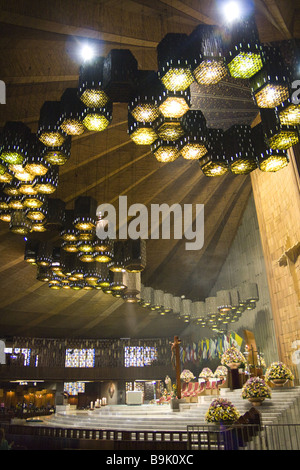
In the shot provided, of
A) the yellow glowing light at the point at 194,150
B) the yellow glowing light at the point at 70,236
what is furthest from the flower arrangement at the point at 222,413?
the yellow glowing light at the point at 70,236

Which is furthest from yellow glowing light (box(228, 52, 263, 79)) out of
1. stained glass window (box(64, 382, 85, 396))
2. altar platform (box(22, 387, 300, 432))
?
stained glass window (box(64, 382, 85, 396))

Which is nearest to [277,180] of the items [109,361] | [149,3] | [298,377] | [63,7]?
[298,377]

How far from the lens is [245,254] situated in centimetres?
2119

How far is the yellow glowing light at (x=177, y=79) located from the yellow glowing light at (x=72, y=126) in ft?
6.75

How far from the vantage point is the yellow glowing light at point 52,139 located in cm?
775

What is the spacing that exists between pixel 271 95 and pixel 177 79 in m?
1.68

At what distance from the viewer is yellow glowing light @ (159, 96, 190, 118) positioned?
22.0ft

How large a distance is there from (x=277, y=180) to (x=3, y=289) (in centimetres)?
1402

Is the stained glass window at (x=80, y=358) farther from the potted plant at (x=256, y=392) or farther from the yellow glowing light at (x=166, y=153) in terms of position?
the yellow glowing light at (x=166, y=153)

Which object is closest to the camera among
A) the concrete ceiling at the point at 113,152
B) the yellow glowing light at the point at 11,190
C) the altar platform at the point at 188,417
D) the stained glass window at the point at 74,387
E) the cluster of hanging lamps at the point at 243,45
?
the cluster of hanging lamps at the point at 243,45

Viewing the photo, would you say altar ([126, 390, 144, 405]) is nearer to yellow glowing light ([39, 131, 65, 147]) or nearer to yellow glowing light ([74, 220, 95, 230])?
yellow glowing light ([74, 220, 95, 230])

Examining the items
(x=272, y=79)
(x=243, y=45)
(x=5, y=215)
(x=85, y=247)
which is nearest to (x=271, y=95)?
(x=272, y=79)

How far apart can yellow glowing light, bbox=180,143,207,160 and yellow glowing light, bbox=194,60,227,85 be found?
1.56 meters

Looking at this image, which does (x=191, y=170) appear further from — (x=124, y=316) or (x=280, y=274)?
(x=124, y=316)
